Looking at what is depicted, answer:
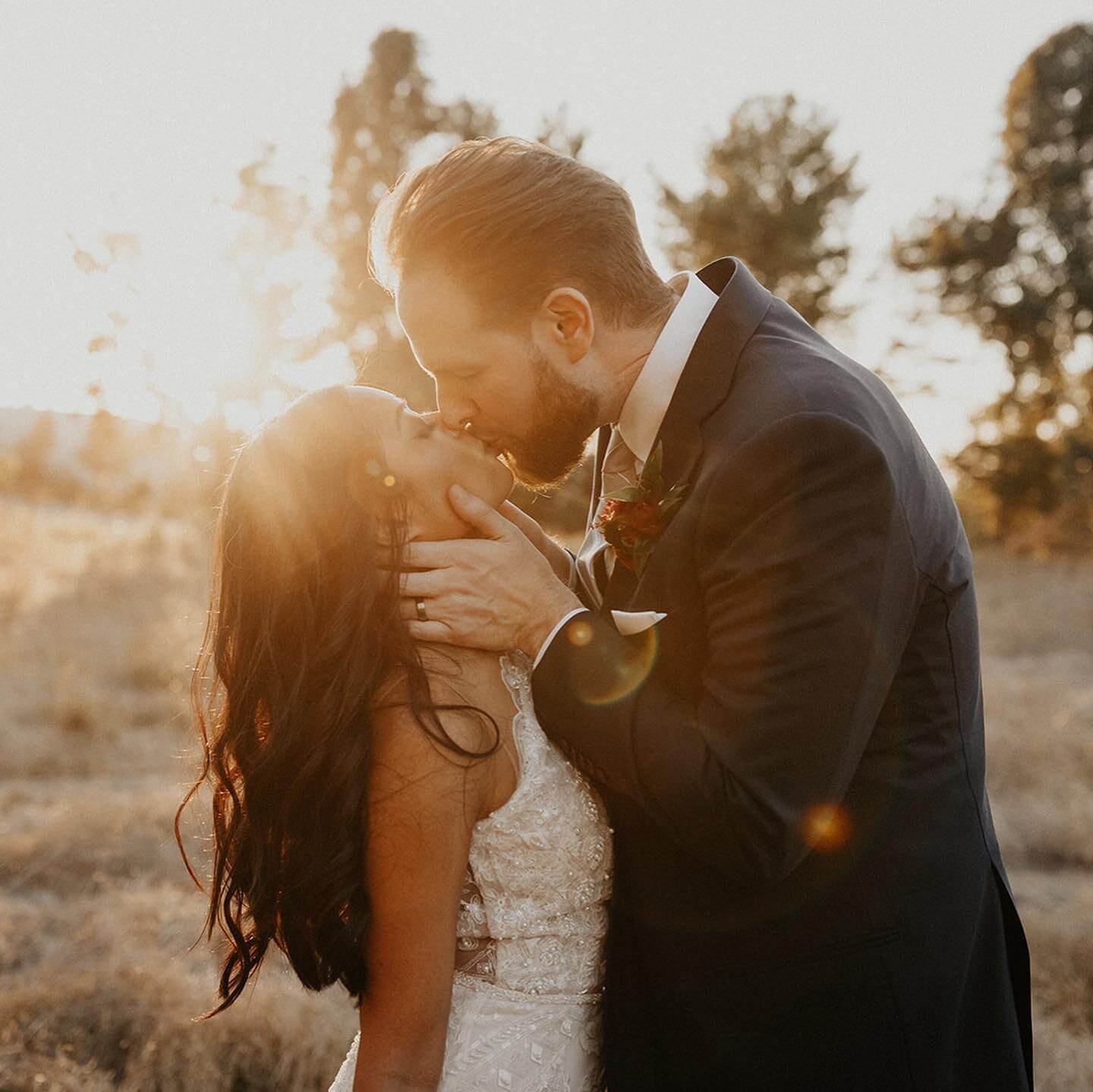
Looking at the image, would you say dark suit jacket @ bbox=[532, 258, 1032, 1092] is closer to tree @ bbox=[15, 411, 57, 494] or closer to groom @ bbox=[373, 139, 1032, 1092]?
groom @ bbox=[373, 139, 1032, 1092]

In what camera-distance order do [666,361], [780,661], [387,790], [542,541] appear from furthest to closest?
[542,541] → [666,361] → [387,790] → [780,661]

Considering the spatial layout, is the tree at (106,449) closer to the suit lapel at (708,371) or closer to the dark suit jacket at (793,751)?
the suit lapel at (708,371)

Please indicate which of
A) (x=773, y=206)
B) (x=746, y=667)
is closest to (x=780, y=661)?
(x=746, y=667)

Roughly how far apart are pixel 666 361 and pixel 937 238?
2584 centimetres

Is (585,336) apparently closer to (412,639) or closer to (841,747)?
(412,639)

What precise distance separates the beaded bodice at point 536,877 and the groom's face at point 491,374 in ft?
1.93

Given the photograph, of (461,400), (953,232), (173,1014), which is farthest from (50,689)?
(953,232)

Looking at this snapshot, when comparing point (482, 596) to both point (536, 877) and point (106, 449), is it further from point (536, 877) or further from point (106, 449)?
point (106, 449)

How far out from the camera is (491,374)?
245cm

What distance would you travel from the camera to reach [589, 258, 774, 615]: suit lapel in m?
2.01

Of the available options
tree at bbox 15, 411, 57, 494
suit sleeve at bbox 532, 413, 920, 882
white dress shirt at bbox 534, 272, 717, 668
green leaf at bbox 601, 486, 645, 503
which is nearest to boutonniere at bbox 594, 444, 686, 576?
green leaf at bbox 601, 486, 645, 503

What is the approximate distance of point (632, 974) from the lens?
2086 mm

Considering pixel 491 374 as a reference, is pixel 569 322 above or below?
above

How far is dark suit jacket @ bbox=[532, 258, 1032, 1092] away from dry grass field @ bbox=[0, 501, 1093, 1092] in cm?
146
